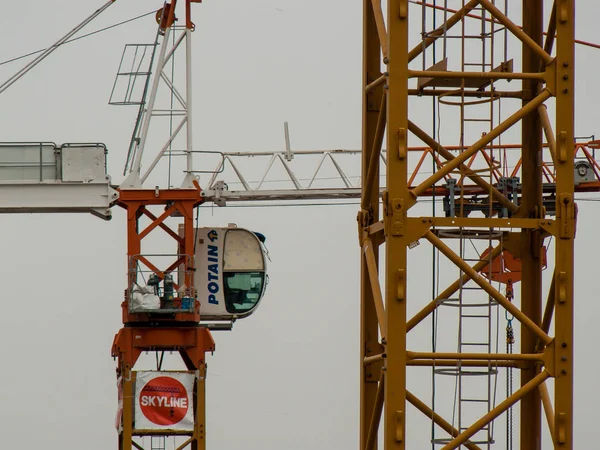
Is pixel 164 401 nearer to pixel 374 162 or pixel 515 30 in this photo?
pixel 374 162

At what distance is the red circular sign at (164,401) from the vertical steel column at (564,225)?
101ft

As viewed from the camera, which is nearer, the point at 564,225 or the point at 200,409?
the point at 564,225

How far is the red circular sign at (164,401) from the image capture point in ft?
182

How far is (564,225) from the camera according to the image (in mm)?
26516

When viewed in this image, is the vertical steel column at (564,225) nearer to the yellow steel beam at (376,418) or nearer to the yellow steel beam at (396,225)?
the yellow steel beam at (396,225)

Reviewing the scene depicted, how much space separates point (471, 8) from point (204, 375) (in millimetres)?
30656

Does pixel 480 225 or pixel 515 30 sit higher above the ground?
pixel 515 30

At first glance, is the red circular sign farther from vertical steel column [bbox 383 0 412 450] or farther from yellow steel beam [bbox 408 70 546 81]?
yellow steel beam [bbox 408 70 546 81]

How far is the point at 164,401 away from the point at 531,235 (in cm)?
2941

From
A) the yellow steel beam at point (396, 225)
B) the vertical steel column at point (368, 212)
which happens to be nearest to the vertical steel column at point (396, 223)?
the yellow steel beam at point (396, 225)

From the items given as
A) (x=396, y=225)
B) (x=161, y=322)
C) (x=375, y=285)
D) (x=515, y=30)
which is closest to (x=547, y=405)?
(x=375, y=285)

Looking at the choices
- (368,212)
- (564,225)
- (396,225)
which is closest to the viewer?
(396,225)

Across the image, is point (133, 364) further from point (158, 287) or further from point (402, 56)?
point (402, 56)

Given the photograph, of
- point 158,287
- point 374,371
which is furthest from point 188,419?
point 374,371
